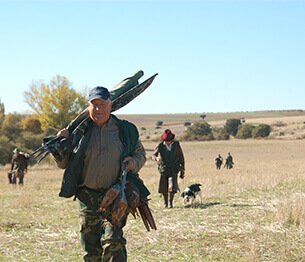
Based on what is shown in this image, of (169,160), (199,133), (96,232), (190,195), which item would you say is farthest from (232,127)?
(96,232)

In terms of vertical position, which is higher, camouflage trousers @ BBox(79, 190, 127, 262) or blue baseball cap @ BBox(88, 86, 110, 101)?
blue baseball cap @ BBox(88, 86, 110, 101)

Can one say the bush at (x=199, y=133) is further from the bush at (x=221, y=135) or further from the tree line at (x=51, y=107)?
the tree line at (x=51, y=107)

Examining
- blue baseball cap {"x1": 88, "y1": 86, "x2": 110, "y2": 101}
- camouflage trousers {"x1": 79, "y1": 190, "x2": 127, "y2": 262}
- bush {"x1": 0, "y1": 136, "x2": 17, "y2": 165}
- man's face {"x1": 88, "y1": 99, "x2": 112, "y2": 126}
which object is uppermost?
blue baseball cap {"x1": 88, "y1": 86, "x2": 110, "y2": 101}

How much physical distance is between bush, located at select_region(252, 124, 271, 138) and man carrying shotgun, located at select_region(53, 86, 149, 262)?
76.1 meters

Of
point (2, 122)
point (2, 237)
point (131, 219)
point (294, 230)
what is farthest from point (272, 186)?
point (2, 122)

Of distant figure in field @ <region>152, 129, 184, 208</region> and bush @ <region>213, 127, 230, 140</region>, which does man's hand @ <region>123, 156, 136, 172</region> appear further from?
bush @ <region>213, 127, 230, 140</region>

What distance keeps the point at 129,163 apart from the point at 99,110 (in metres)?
0.60

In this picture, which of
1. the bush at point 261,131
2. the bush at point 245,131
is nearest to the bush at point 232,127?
the bush at point 245,131

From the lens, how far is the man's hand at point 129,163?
5.66 metres

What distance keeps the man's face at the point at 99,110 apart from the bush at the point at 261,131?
7621 centimetres

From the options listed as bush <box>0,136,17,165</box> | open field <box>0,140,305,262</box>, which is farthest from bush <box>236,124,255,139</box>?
open field <box>0,140,305,262</box>

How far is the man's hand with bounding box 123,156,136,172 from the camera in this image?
566cm

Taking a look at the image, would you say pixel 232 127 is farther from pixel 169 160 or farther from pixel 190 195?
pixel 190 195

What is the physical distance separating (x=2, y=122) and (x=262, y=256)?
46.7 m
